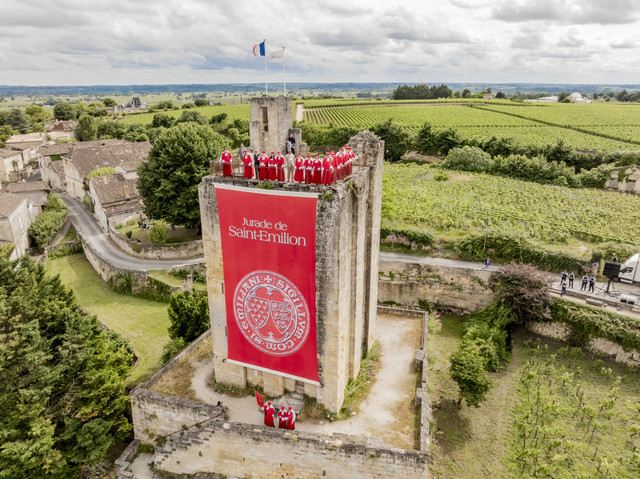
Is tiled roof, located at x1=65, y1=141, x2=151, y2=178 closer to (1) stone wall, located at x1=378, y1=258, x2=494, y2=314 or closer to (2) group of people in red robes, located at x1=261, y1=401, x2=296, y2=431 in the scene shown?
(1) stone wall, located at x1=378, y1=258, x2=494, y2=314

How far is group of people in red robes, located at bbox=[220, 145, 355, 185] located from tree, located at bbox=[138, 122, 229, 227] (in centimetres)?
2288

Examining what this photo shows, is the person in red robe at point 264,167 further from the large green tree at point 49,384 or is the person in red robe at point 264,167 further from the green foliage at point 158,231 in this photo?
the green foliage at point 158,231

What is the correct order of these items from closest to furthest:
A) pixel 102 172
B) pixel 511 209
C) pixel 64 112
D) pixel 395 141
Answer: pixel 511 209, pixel 102 172, pixel 395 141, pixel 64 112

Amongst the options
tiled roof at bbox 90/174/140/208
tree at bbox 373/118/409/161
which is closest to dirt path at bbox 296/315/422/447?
tiled roof at bbox 90/174/140/208

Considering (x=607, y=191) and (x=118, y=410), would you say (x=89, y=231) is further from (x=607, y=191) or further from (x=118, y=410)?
(x=607, y=191)

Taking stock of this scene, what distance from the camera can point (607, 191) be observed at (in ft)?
193

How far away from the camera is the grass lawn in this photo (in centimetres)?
3041

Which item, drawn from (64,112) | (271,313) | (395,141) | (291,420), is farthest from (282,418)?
(64,112)

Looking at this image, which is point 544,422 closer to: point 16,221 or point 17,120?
point 16,221

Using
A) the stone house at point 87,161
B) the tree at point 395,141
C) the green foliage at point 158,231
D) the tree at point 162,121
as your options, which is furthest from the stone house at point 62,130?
the green foliage at point 158,231

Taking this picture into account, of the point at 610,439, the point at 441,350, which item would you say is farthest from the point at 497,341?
the point at 610,439

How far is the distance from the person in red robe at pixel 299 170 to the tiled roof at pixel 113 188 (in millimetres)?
42695

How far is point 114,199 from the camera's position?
53656mm

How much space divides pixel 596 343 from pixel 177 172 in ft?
122
